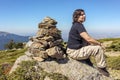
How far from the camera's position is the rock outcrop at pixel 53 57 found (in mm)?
14577

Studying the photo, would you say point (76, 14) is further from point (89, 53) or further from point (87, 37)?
point (89, 53)

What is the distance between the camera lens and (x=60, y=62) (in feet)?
49.3

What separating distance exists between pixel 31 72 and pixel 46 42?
3242 millimetres

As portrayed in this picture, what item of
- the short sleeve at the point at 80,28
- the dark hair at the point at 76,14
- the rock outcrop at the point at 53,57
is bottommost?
the rock outcrop at the point at 53,57

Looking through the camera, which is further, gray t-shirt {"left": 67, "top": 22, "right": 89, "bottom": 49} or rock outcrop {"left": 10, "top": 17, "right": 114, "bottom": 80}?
gray t-shirt {"left": 67, "top": 22, "right": 89, "bottom": 49}

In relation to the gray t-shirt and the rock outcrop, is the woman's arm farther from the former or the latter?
the rock outcrop

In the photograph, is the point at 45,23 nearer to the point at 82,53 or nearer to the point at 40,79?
the point at 82,53

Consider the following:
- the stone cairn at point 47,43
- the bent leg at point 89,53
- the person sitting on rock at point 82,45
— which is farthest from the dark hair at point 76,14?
the bent leg at point 89,53

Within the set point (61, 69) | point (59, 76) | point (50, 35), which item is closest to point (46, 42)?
point (50, 35)

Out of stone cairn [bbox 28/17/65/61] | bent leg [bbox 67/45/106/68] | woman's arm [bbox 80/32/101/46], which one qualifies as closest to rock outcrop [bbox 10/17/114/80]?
stone cairn [bbox 28/17/65/61]

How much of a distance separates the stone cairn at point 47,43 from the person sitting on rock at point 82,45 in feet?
2.50

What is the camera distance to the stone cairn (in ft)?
48.6

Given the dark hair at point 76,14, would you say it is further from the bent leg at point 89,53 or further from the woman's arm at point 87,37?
the bent leg at point 89,53

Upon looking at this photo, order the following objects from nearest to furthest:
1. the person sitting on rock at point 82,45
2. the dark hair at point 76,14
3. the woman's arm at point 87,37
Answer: the woman's arm at point 87,37
the person sitting on rock at point 82,45
the dark hair at point 76,14
